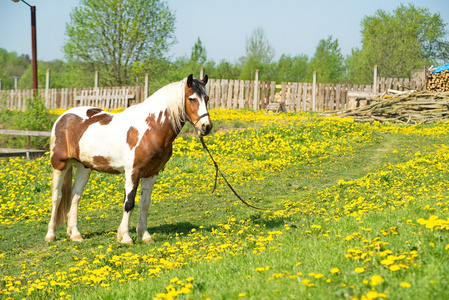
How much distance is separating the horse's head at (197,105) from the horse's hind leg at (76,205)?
2.53 metres

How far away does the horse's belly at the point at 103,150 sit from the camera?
25.9 ft

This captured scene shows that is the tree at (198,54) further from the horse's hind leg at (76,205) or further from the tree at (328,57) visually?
the horse's hind leg at (76,205)

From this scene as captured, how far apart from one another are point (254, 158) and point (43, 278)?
11.5 m

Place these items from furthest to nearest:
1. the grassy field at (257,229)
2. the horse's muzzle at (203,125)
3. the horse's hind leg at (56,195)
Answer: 1. the horse's hind leg at (56,195)
2. the horse's muzzle at (203,125)
3. the grassy field at (257,229)

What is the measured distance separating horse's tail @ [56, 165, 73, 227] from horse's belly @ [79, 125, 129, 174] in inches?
26.6

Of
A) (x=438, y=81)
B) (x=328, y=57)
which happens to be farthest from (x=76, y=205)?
(x=328, y=57)

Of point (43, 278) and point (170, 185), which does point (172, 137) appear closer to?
point (43, 278)

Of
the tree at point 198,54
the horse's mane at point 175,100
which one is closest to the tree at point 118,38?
the tree at point 198,54

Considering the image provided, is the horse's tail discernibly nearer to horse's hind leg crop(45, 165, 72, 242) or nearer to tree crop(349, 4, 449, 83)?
horse's hind leg crop(45, 165, 72, 242)

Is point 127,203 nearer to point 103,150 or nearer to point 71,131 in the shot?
point 103,150

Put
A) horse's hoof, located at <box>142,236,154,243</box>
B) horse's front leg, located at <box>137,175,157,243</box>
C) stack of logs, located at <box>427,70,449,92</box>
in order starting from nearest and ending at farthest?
horse's hoof, located at <box>142,236,154,243</box>
horse's front leg, located at <box>137,175,157,243</box>
stack of logs, located at <box>427,70,449,92</box>

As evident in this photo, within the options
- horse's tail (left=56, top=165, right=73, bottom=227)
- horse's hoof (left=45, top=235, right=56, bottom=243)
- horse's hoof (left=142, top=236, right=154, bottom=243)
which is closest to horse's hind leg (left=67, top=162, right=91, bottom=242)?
horse's tail (left=56, top=165, right=73, bottom=227)

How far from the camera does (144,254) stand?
272 inches

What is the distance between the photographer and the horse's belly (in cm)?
790
